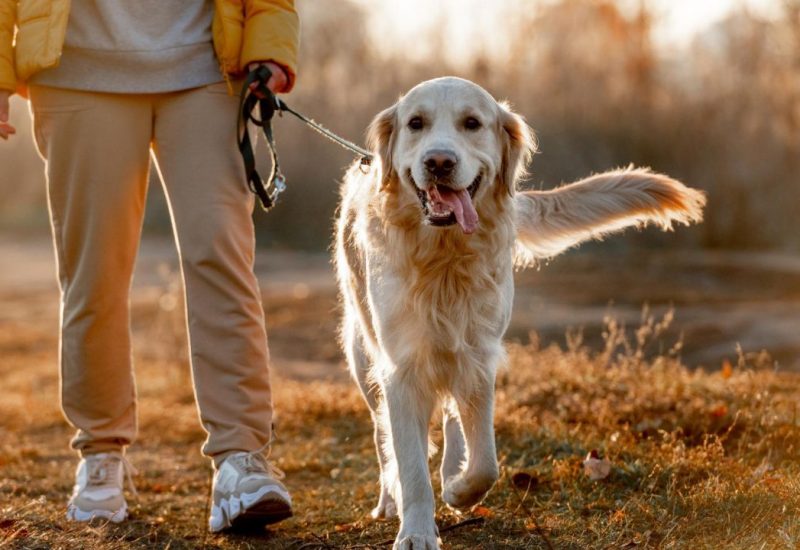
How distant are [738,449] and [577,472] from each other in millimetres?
741

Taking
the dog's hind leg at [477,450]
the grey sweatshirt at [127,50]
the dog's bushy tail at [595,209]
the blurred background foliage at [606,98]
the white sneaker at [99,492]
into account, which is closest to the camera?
the dog's hind leg at [477,450]

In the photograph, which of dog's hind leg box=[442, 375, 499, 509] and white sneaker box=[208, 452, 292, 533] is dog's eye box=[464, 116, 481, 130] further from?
white sneaker box=[208, 452, 292, 533]

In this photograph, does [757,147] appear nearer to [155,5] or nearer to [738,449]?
[738,449]

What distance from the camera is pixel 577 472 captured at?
346 centimetres

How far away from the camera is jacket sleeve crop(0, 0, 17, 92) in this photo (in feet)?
10.3

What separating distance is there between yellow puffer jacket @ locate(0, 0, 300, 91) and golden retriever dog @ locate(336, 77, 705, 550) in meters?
0.45

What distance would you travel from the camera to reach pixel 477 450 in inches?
115

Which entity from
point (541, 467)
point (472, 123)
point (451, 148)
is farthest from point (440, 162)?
point (541, 467)

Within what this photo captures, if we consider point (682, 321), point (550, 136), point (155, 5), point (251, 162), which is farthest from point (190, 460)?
point (550, 136)

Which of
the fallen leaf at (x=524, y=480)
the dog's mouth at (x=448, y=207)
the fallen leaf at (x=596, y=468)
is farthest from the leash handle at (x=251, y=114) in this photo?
the fallen leaf at (x=596, y=468)

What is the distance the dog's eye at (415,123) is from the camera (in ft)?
Answer: 9.85

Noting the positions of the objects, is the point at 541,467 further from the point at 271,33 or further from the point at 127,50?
the point at 127,50

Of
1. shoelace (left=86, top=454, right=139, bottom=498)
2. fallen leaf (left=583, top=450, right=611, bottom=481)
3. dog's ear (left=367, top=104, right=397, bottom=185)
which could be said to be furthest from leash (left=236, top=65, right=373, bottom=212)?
fallen leaf (left=583, top=450, right=611, bottom=481)

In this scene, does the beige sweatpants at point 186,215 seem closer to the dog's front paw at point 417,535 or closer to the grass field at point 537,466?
the grass field at point 537,466
